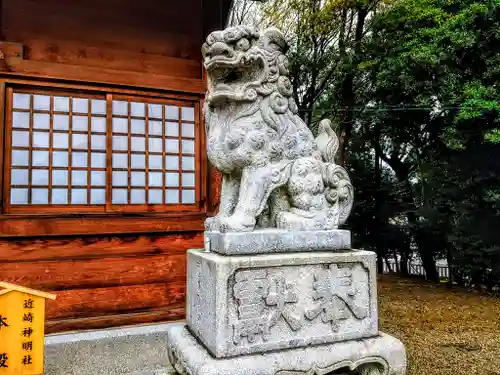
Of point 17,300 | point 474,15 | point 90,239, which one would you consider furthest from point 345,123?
point 17,300

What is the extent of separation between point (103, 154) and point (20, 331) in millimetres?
2105

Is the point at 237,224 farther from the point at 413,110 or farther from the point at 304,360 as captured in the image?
the point at 413,110

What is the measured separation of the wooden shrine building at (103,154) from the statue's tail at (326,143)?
229cm

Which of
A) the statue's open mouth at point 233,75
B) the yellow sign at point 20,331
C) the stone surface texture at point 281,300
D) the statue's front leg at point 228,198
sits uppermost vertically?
the statue's open mouth at point 233,75

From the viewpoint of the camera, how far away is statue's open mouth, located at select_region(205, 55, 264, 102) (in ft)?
6.71

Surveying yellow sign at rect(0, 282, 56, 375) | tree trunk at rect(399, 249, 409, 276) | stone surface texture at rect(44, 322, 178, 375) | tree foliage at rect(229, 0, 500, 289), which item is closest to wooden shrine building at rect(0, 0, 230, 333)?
stone surface texture at rect(44, 322, 178, 375)

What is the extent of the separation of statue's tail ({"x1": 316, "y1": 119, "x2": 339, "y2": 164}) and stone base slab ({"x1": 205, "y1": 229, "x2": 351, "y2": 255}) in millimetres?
498

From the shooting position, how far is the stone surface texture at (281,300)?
1806mm

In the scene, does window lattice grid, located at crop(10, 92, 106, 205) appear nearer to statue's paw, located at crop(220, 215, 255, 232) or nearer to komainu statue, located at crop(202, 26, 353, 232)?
komainu statue, located at crop(202, 26, 353, 232)

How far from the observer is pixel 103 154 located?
4145 millimetres

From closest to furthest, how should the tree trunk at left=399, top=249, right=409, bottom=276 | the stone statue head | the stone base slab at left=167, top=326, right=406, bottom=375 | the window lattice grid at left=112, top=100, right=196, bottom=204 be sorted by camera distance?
1. the stone base slab at left=167, top=326, right=406, bottom=375
2. the stone statue head
3. the window lattice grid at left=112, top=100, right=196, bottom=204
4. the tree trunk at left=399, top=249, right=409, bottom=276

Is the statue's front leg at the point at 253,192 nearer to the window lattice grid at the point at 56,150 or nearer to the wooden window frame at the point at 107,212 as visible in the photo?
the wooden window frame at the point at 107,212

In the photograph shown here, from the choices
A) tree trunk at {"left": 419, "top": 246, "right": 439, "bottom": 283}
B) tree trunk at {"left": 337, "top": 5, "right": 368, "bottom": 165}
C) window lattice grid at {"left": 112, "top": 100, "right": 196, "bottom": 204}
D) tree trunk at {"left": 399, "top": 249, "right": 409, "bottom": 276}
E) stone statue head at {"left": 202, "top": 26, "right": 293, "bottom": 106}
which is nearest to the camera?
stone statue head at {"left": 202, "top": 26, "right": 293, "bottom": 106}

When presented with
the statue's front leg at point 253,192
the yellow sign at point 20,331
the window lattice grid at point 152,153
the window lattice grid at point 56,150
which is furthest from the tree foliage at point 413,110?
the yellow sign at point 20,331
